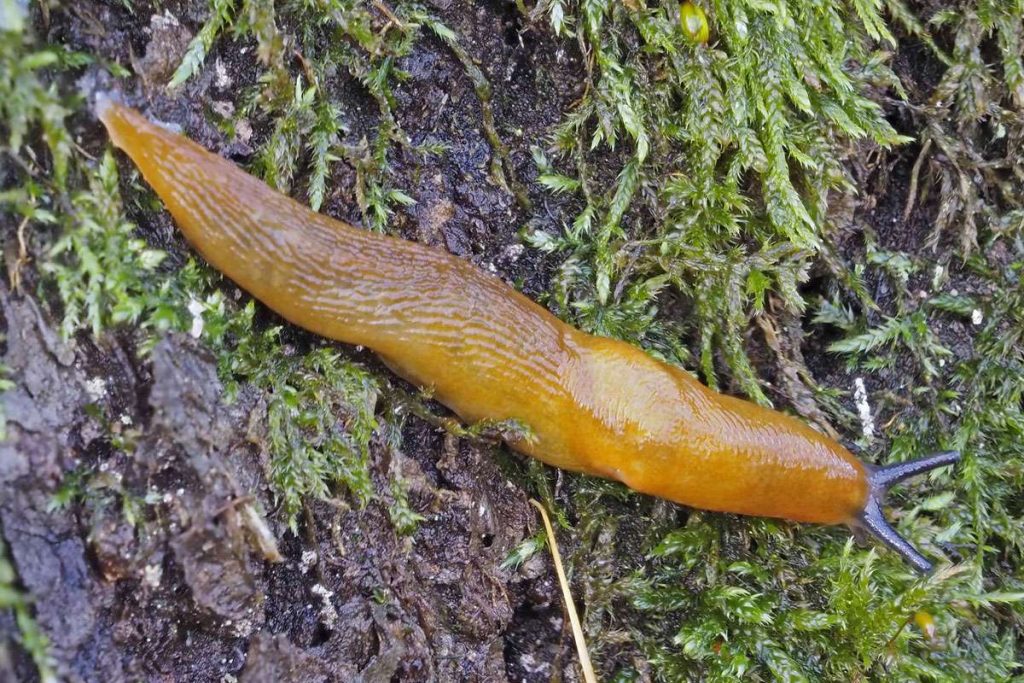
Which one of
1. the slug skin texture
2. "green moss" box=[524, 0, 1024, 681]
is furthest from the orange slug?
"green moss" box=[524, 0, 1024, 681]

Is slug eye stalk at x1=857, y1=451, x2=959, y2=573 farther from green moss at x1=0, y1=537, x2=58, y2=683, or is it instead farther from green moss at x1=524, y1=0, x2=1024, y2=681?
green moss at x1=0, y1=537, x2=58, y2=683

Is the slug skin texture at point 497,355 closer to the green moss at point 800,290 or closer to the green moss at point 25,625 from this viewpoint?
the green moss at point 800,290

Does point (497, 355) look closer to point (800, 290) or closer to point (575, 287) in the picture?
point (575, 287)

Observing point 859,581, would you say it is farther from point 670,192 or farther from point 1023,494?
point 670,192

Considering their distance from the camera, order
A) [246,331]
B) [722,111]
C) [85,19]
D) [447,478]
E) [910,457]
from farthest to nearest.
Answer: [910,457], [722,111], [447,478], [246,331], [85,19]

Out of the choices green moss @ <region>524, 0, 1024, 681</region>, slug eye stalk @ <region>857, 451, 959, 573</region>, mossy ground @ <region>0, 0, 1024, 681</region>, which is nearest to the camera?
mossy ground @ <region>0, 0, 1024, 681</region>

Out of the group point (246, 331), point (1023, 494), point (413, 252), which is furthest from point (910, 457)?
point (246, 331)

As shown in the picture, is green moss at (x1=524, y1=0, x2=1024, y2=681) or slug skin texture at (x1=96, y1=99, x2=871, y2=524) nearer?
slug skin texture at (x1=96, y1=99, x2=871, y2=524)
